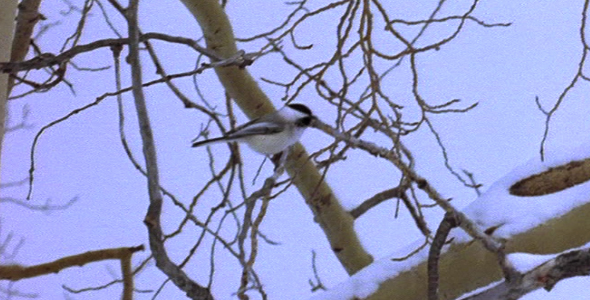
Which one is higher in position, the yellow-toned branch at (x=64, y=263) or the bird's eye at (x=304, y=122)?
the bird's eye at (x=304, y=122)

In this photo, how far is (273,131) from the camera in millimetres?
1396

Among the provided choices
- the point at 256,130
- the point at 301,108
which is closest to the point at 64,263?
the point at 256,130

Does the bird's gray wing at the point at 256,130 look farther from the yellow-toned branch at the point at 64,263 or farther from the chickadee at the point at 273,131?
the yellow-toned branch at the point at 64,263

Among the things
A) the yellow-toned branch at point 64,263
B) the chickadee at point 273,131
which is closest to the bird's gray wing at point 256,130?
the chickadee at point 273,131

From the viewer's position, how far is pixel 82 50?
1.09 meters

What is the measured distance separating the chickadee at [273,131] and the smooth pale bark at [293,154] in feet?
1.07

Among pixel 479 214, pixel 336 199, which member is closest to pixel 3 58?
pixel 479 214

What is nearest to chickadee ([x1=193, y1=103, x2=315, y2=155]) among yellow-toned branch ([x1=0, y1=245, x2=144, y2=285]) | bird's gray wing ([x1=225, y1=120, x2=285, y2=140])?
bird's gray wing ([x1=225, y1=120, x2=285, y2=140])

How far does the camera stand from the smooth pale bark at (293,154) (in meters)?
1.79

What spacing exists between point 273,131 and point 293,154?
46 cm

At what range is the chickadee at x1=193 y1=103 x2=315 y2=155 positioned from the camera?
1.38m

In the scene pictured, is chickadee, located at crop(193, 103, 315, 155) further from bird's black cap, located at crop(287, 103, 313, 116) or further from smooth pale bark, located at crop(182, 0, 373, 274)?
smooth pale bark, located at crop(182, 0, 373, 274)

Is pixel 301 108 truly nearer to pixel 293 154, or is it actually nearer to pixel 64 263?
pixel 293 154

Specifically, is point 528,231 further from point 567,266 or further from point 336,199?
point 336,199
